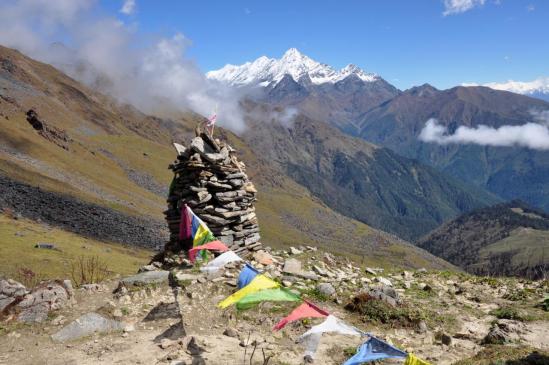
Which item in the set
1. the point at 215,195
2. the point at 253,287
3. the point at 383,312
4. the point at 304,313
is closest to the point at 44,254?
the point at 215,195

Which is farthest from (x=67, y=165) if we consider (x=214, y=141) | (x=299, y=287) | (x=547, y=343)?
(x=547, y=343)

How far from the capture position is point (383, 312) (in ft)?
61.4

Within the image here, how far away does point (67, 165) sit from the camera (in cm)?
13862

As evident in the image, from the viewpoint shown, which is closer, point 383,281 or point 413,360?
point 413,360

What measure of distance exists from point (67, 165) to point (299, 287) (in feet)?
444

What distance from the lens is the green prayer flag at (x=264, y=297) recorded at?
1323 cm

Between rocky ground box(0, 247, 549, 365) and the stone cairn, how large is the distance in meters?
3.81

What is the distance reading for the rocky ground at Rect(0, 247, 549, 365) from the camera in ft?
50.9

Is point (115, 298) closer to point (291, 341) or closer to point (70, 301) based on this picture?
point (70, 301)

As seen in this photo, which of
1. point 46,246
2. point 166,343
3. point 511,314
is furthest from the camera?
point 46,246

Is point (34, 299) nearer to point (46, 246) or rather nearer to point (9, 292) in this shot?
point (9, 292)

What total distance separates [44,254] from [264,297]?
52525mm

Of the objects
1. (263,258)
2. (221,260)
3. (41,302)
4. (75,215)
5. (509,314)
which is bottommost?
(75,215)

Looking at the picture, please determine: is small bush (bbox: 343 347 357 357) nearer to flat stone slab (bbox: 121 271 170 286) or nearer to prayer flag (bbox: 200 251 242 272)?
prayer flag (bbox: 200 251 242 272)
